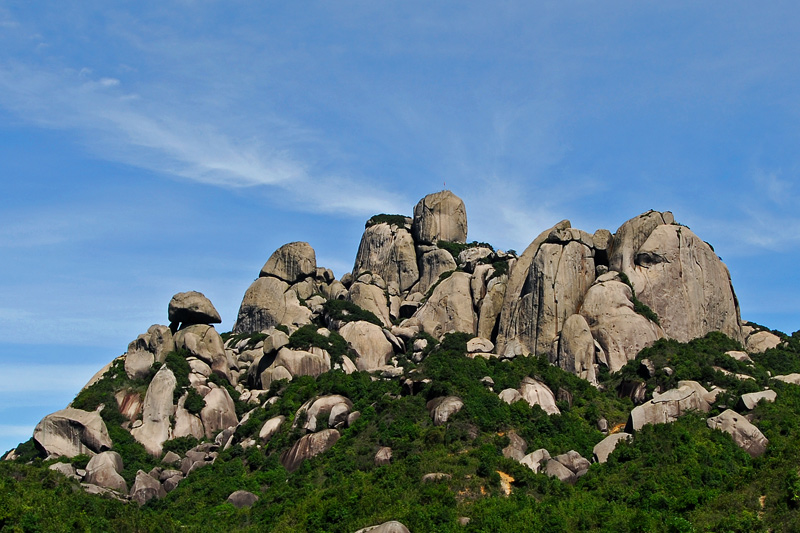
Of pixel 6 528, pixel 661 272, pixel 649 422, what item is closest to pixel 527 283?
pixel 661 272

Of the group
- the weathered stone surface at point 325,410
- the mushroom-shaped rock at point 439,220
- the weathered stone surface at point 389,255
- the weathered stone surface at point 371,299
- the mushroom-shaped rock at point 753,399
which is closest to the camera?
the mushroom-shaped rock at point 753,399

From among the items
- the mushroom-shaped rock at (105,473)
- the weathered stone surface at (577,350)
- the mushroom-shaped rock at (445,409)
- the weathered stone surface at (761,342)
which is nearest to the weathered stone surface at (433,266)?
the weathered stone surface at (577,350)

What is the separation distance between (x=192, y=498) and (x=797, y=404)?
33587mm

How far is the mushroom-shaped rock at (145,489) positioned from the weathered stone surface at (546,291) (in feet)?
78.2

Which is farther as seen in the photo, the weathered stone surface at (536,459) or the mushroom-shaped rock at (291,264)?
the mushroom-shaped rock at (291,264)

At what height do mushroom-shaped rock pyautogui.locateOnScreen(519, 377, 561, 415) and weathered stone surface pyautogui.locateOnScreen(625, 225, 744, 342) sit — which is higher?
weathered stone surface pyautogui.locateOnScreen(625, 225, 744, 342)

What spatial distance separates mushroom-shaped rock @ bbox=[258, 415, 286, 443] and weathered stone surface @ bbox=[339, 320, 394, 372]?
1184 cm

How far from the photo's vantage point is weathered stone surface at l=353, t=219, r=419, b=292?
89.4m

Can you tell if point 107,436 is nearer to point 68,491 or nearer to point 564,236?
point 68,491

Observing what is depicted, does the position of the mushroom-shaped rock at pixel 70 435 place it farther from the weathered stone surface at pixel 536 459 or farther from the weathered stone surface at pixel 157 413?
the weathered stone surface at pixel 536 459

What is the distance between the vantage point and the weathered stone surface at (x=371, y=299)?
270 feet

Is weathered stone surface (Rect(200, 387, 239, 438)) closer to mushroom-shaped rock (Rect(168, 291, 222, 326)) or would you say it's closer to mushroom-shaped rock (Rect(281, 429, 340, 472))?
Answer: mushroom-shaped rock (Rect(168, 291, 222, 326))

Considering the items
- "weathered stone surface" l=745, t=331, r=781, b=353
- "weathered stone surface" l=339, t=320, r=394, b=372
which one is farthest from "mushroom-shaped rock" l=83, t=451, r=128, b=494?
"weathered stone surface" l=745, t=331, r=781, b=353

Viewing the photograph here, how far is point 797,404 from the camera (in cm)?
5578
